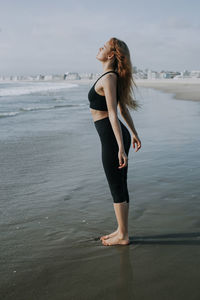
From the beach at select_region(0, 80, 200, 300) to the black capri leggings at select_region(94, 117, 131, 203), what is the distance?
48 centimetres

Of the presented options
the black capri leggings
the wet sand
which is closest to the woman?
the black capri leggings

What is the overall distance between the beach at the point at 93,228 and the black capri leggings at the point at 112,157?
1.58ft

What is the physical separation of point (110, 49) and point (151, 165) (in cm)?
292

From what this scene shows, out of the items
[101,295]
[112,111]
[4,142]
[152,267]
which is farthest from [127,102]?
[4,142]

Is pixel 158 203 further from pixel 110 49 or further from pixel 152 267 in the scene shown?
pixel 110 49

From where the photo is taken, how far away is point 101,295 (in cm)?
210

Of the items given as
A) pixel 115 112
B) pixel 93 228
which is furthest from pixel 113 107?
pixel 93 228

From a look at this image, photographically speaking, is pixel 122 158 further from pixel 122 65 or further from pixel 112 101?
pixel 122 65

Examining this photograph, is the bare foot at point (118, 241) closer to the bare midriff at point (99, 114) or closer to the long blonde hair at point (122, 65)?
the bare midriff at point (99, 114)

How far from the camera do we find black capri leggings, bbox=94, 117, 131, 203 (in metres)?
2.76

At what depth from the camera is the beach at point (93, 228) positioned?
2.22 metres

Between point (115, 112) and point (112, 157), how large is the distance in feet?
1.33

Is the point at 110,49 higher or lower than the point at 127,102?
higher

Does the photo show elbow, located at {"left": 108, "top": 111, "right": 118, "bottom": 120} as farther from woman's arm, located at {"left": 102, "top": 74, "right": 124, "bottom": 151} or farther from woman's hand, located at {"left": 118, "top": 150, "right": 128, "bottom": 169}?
woman's hand, located at {"left": 118, "top": 150, "right": 128, "bottom": 169}
